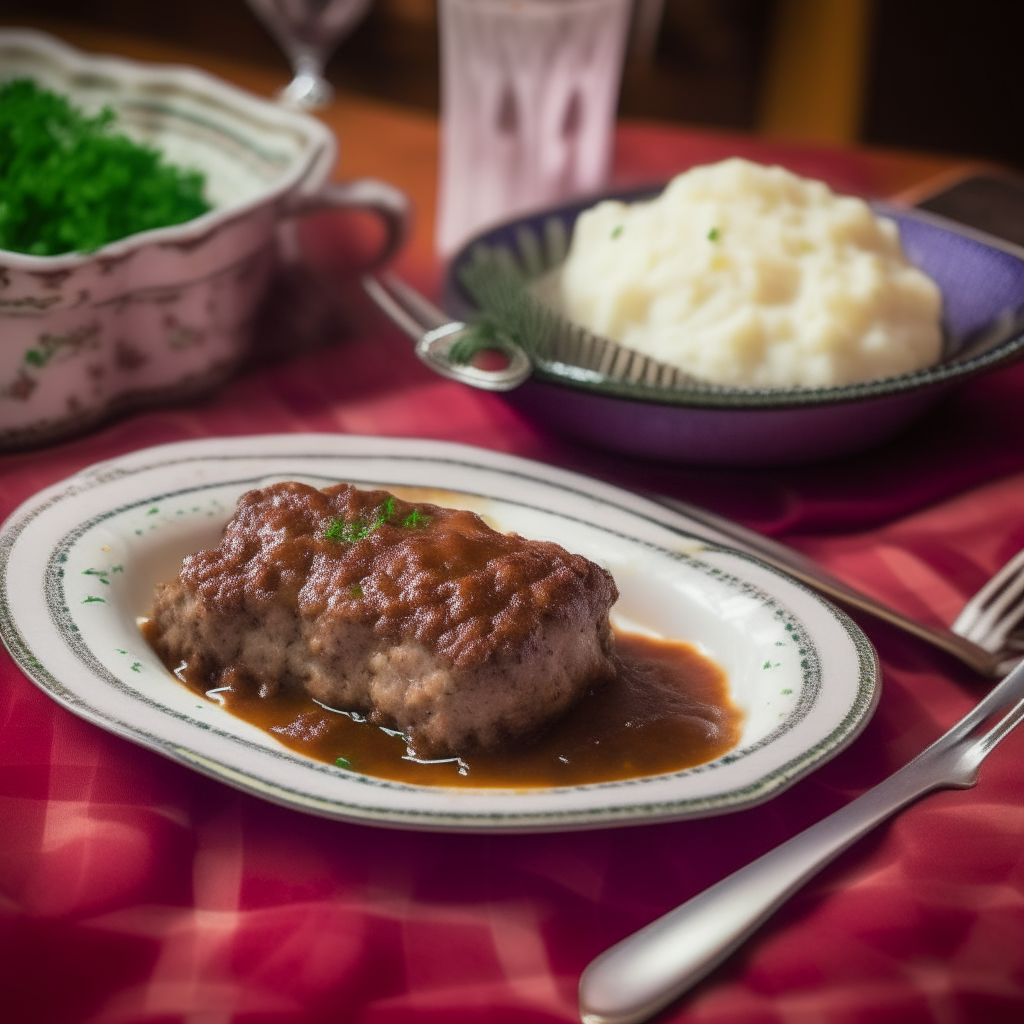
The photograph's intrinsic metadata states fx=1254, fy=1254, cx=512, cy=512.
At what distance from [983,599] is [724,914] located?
3.37ft

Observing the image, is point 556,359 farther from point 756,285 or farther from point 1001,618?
point 1001,618

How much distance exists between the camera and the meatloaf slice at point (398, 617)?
1681mm

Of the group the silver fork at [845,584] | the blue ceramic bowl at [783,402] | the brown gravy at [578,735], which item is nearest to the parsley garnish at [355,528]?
the brown gravy at [578,735]

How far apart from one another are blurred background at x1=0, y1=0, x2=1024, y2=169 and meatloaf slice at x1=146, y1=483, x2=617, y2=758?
4899 mm

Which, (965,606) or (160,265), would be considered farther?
(160,265)

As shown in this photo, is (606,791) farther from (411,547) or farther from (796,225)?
(796,225)

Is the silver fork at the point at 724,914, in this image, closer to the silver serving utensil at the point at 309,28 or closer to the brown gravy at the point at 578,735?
the brown gravy at the point at 578,735

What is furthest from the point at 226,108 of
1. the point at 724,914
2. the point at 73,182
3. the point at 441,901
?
the point at 724,914

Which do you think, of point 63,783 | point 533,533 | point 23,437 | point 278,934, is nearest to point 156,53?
point 23,437

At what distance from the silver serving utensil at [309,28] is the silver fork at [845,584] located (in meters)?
1.71

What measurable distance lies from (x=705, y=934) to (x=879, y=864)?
34 cm

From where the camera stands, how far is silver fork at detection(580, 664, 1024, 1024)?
1350mm

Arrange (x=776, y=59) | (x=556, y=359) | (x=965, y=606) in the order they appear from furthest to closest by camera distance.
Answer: (x=776, y=59), (x=556, y=359), (x=965, y=606)

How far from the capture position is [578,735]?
175 cm
